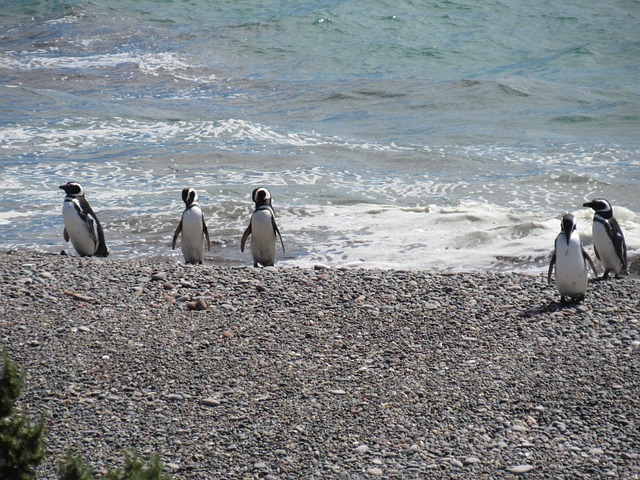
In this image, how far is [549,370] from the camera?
526 cm

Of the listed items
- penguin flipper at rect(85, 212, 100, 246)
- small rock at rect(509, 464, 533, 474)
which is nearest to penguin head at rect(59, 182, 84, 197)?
penguin flipper at rect(85, 212, 100, 246)

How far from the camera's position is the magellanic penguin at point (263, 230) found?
8258mm

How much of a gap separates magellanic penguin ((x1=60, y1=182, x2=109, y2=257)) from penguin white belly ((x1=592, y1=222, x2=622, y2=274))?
4673 mm

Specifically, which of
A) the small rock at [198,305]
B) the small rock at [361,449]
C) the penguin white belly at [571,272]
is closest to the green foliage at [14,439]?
the small rock at [361,449]

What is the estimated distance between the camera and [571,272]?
6.43 metres

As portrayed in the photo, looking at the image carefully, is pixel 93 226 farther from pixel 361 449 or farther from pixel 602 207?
pixel 361 449

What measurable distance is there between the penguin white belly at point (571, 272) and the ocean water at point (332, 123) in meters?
2.26

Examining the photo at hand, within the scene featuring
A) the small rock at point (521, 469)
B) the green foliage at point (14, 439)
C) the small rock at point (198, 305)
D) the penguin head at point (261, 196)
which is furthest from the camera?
the penguin head at point (261, 196)

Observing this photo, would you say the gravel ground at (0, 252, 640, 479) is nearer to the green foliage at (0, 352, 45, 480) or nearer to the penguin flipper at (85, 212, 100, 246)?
the penguin flipper at (85, 212, 100, 246)

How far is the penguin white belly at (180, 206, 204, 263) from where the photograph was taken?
27.4 feet

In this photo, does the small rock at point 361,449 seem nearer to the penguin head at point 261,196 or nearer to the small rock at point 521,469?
the small rock at point 521,469

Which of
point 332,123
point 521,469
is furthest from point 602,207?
point 332,123

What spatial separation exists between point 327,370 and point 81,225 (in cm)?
407

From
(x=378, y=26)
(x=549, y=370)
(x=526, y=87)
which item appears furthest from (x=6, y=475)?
(x=378, y=26)
